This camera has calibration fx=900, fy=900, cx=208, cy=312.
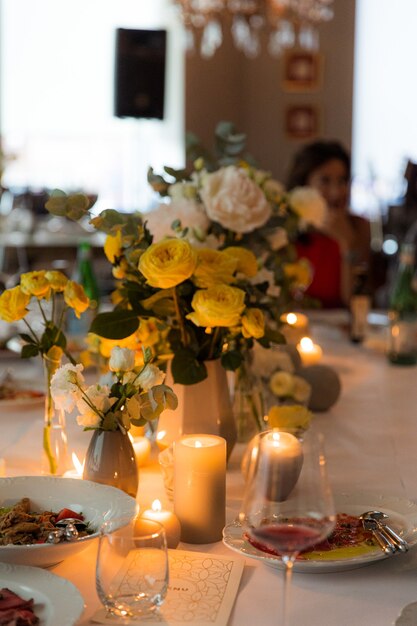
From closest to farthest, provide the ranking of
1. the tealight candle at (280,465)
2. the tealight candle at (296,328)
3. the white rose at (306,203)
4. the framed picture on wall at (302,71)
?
the tealight candle at (280,465) → the white rose at (306,203) → the tealight candle at (296,328) → the framed picture on wall at (302,71)

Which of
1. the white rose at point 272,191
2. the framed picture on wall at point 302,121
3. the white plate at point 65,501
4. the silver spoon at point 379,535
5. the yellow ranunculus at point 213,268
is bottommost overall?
the silver spoon at point 379,535

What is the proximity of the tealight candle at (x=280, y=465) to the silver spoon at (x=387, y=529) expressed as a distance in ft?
0.88

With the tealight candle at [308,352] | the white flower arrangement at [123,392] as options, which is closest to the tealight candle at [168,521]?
the white flower arrangement at [123,392]

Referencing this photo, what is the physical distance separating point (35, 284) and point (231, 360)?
310 mm

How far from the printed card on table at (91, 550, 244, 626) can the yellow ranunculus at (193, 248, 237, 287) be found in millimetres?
372

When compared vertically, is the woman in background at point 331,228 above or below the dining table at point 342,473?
above

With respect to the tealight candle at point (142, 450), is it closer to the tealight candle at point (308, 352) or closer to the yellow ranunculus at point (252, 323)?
the yellow ranunculus at point (252, 323)

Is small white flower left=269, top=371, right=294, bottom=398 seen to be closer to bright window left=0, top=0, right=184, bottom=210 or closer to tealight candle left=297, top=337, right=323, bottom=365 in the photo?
tealight candle left=297, top=337, right=323, bottom=365

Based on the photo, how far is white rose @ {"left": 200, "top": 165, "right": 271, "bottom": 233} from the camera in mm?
1529

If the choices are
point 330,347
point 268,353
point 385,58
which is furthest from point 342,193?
point 385,58

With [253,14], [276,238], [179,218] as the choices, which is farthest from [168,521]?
[253,14]

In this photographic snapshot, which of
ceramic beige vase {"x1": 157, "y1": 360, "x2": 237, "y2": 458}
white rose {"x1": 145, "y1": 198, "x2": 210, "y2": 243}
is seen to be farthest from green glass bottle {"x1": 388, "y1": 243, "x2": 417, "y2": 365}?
ceramic beige vase {"x1": 157, "y1": 360, "x2": 237, "y2": 458}

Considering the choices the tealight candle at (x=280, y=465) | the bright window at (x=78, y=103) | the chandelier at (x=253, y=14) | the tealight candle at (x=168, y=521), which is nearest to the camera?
the tealight candle at (x=280, y=465)

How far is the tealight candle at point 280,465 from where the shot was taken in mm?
796
